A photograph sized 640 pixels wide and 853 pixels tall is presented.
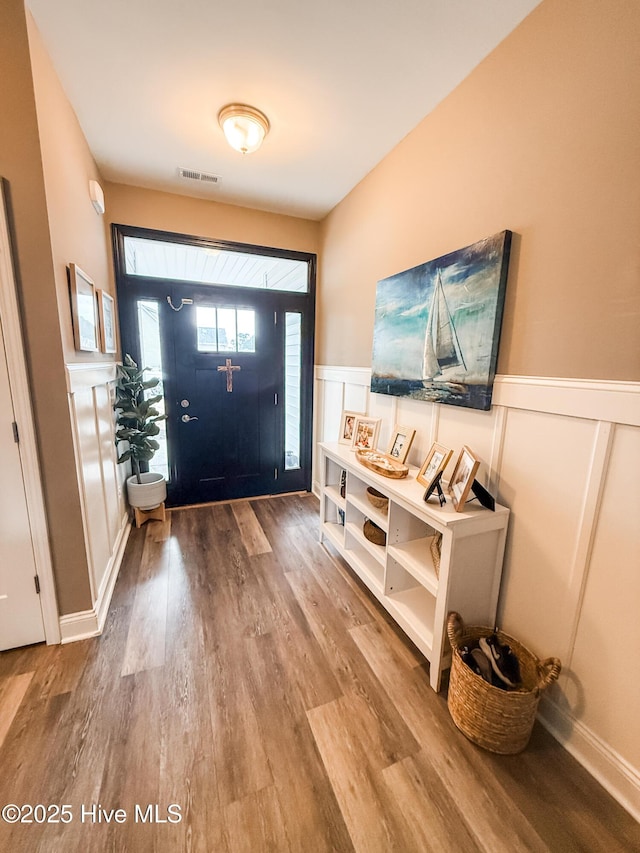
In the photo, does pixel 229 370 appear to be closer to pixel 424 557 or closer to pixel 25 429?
pixel 25 429

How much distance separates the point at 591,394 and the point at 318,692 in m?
1.56

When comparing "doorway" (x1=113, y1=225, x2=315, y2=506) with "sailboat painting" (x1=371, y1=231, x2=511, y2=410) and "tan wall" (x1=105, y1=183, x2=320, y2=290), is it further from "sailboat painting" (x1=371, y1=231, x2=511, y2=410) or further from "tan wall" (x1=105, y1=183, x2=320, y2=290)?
"sailboat painting" (x1=371, y1=231, x2=511, y2=410)

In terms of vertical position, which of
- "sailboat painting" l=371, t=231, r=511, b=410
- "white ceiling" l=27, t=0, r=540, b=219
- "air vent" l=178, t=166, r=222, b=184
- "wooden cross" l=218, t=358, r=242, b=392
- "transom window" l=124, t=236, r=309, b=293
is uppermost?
"white ceiling" l=27, t=0, r=540, b=219

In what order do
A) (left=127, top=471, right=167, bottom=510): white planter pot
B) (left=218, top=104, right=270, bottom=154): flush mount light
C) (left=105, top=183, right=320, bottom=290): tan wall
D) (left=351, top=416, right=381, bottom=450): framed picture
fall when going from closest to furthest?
(left=218, top=104, right=270, bottom=154): flush mount light
(left=351, top=416, right=381, bottom=450): framed picture
(left=105, top=183, right=320, bottom=290): tan wall
(left=127, top=471, right=167, bottom=510): white planter pot

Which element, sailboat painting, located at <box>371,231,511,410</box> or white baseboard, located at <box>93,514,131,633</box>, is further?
white baseboard, located at <box>93,514,131,633</box>

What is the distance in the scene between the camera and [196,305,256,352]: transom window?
2.92m

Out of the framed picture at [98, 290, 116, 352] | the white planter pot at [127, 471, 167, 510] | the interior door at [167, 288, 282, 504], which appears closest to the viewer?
the framed picture at [98, 290, 116, 352]

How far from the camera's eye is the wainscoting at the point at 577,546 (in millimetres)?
1053

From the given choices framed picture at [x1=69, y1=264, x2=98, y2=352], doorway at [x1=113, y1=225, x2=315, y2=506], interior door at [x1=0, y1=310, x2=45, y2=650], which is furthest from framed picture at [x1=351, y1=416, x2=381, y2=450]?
interior door at [x1=0, y1=310, x2=45, y2=650]

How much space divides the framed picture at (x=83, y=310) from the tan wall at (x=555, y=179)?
70.1 inches

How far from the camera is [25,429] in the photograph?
1433 millimetres

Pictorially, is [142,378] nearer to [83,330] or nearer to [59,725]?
[83,330]

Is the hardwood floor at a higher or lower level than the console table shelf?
lower

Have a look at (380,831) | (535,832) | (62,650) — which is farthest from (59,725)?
(535,832)
